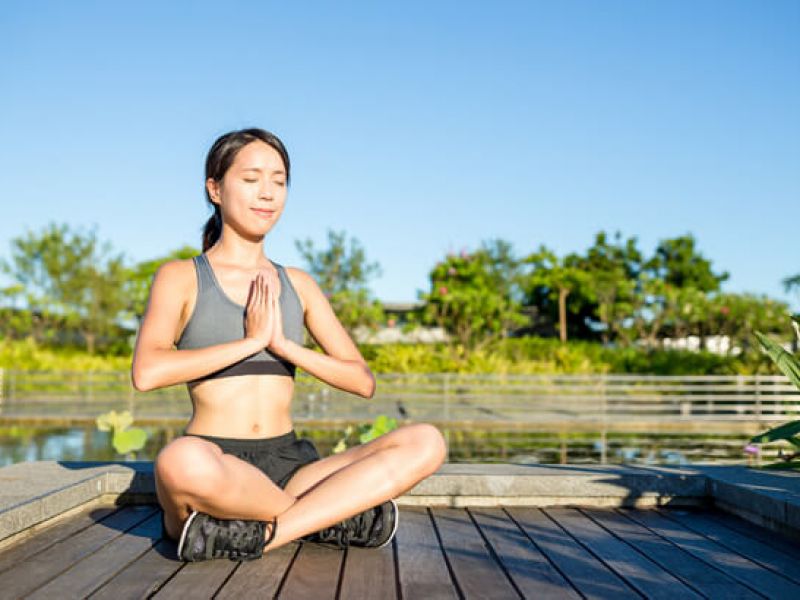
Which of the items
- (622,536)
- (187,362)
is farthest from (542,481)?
(187,362)

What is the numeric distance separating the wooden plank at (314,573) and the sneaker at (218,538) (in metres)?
0.14

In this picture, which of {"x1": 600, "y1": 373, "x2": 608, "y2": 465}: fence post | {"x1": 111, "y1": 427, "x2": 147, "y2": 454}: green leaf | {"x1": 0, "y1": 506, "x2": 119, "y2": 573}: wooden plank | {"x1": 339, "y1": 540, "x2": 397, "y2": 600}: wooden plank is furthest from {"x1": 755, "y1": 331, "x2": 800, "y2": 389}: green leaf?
{"x1": 111, "y1": 427, "x2": 147, "y2": 454}: green leaf

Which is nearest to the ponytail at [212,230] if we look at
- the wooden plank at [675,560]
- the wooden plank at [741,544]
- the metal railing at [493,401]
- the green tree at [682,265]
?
the wooden plank at [675,560]

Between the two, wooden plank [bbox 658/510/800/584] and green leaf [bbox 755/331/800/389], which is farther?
green leaf [bbox 755/331/800/389]

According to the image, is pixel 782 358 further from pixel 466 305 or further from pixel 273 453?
pixel 466 305

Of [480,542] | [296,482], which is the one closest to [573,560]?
[480,542]

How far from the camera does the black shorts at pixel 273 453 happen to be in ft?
7.97

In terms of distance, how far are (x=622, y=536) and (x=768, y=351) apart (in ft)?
3.19

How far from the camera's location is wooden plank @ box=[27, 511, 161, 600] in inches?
78.2

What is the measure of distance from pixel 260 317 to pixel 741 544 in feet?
5.84

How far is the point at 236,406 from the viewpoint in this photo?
8.04ft

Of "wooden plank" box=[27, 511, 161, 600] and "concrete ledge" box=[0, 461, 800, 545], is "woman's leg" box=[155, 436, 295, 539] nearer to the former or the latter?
"wooden plank" box=[27, 511, 161, 600]

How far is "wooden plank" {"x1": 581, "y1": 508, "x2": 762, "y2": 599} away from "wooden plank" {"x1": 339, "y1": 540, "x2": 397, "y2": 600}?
0.81 meters

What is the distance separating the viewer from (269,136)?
2.63m
